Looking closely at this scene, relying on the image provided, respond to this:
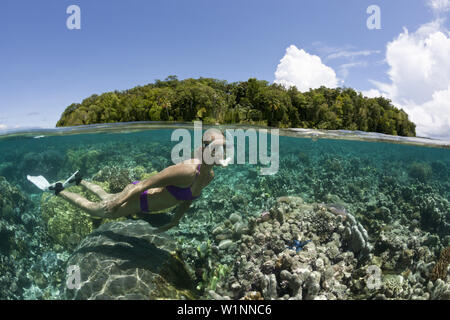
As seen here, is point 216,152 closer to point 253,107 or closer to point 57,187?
point 57,187

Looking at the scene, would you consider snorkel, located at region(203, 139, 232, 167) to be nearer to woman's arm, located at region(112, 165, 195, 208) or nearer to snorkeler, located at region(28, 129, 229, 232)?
snorkeler, located at region(28, 129, 229, 232)

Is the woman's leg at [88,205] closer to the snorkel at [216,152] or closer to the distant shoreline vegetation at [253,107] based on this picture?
the snorkel at [216,152]

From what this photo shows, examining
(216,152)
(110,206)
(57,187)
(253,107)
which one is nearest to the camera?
(216,152)

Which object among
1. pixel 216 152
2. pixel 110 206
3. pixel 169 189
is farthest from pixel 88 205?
pixel 216 152

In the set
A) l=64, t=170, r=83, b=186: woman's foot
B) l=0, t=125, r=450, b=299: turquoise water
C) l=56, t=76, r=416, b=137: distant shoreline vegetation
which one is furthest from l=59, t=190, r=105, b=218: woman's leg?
l=56, t=76, r=416, b=137: distant shoreline vegetation

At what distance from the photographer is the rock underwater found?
3.88m

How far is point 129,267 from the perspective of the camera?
4.21 m

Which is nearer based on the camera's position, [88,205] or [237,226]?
[88,205]

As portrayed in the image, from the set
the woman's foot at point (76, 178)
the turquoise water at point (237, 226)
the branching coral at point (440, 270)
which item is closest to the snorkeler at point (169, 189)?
Answer: the woman's foot at point (76, 178)

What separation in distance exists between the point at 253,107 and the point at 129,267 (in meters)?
28.7

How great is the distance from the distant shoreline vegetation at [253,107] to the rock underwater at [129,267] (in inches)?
637

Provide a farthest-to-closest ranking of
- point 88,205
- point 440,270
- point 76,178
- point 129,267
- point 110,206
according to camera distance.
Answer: point 76,178
point 440,270
point 88,205
point 110,206
point 129,267

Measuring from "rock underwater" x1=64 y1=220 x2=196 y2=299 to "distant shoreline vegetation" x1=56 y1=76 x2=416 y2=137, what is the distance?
16.2m
